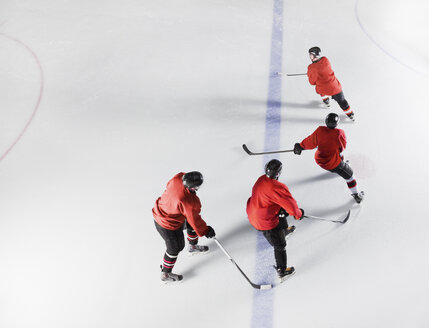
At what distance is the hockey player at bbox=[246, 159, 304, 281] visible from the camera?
187 cm

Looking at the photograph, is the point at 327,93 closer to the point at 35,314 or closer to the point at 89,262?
the point at 89,262

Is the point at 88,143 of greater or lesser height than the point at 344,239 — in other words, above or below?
above

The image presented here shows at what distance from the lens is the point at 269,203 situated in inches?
75.9

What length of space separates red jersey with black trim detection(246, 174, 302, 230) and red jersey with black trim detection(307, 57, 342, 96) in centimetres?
148

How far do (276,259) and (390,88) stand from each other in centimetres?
248

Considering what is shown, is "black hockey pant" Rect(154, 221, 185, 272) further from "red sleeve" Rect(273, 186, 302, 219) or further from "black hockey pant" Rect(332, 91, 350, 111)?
"black hockey pant" Rect(332, 91, 350, 111)

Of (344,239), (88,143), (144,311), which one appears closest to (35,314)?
(144,311)

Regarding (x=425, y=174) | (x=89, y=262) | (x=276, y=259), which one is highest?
(x=425, y=174)

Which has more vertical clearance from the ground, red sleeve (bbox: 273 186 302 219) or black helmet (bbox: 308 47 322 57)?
black helmet (bbox: 308 47 322 57)

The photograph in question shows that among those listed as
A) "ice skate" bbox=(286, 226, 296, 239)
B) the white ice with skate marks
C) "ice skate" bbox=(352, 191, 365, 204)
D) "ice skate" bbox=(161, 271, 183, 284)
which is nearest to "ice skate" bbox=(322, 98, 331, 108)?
"ice skate" bbox=(352, 191, 365, 204)

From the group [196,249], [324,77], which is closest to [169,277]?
[196,249]

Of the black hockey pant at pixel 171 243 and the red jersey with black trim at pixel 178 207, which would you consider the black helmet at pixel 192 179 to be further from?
the black hockey pant at pixel 171 243

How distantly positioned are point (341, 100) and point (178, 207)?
204cm

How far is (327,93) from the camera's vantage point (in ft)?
9.86
